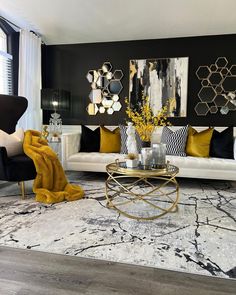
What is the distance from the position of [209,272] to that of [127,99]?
→ 3449mm

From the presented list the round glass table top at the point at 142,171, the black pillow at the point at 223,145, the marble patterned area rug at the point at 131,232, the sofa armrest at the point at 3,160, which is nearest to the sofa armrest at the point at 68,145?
the marble patterned area rug at the point at 131,232

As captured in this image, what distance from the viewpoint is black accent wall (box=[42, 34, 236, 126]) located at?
418 cm

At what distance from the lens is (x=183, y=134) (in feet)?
12.0

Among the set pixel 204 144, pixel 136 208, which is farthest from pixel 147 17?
pixel 136 208

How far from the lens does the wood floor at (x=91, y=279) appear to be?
4.45ft

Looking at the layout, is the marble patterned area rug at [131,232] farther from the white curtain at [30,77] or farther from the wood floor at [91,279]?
the white curtain at [30,77]

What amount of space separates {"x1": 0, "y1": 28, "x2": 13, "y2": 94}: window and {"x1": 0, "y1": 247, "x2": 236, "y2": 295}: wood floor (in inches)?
127

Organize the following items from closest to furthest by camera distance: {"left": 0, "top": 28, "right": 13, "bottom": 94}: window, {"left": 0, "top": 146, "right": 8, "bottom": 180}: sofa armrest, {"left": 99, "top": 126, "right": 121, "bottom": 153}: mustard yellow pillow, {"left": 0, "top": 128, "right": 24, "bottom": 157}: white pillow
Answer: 1. {"left": 0, "top": 146, "right": 8, "bottom": 180}: sofa armrest
2. {"left": 0, "top": 128, "right": 24, "bottom": 157}: white pillow
3. {"left": 99, "top": 126, "right": 121, "bottom": 153}: mustard yellow pillow
4. {"left": 0, "top": 28, "right": 13, "bottom": 94}: window

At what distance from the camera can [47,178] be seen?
2.93 metres

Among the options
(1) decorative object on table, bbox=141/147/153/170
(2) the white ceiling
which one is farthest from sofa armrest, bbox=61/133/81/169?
(2) the white ceiling

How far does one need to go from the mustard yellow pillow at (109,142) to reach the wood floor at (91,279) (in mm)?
2359

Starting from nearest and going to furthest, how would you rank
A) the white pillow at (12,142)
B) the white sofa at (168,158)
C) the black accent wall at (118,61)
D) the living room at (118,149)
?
the living room at (118,149) → the white pillow at (12,142) → the white sofa at (168,158) → the black accent wall at (118,61)

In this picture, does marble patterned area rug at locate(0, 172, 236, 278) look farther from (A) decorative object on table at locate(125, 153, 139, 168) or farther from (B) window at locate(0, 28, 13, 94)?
(B) window at locate(0, 28, 13, 94)

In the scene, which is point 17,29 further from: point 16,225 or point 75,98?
point 16,225
